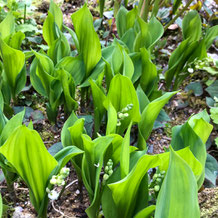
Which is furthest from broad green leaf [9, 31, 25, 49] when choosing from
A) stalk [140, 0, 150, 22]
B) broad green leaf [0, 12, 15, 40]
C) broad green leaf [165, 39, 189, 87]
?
broad green leaf [165, 39, 189, 87]

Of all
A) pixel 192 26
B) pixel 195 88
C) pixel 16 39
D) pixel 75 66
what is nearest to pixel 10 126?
pixel 75 66

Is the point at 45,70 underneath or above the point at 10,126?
above

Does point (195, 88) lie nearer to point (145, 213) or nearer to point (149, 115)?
point (149, 115)

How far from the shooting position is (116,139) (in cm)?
114

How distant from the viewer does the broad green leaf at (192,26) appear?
1.94 m

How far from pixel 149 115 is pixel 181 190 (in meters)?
0.63

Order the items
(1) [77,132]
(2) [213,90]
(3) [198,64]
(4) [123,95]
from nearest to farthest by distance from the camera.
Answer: (1) [77,132], (4) [123,95], (3) [198,64], (2) [213,90]

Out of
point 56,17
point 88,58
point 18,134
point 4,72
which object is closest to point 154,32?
point 88,58

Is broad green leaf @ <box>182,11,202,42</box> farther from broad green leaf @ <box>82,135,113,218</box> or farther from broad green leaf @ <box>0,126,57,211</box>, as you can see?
broad green leaf @ <box>0,126,57,211</box>

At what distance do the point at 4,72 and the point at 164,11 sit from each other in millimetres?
1678

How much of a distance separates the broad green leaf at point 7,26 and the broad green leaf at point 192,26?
1113 mm

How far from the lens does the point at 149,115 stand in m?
1.32

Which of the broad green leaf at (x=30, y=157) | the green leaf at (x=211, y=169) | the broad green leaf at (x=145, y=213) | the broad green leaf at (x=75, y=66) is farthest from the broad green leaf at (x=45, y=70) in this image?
the green leaf at (x=211, y=169)

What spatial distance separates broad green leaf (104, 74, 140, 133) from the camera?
1239mm
